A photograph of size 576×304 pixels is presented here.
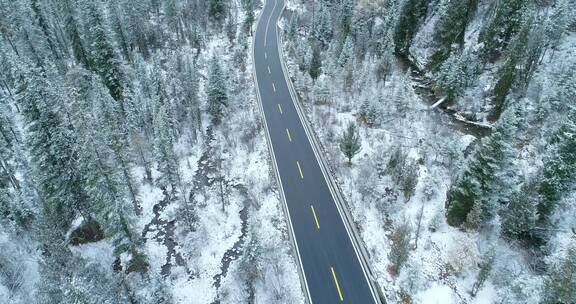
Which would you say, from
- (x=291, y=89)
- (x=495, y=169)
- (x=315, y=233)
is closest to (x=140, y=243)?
(x=315, y=233)

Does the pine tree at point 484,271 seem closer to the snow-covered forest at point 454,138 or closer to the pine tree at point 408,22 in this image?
the snow-covered forest at point 454,138

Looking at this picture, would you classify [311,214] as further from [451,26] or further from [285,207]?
[451,26]

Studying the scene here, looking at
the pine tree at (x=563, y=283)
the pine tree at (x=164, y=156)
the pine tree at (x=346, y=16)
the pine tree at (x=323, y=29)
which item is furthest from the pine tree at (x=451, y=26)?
the pine tree at (x=164, y=156)

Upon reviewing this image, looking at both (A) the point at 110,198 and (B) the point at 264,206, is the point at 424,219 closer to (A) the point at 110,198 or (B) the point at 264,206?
(B) the point at 264,206

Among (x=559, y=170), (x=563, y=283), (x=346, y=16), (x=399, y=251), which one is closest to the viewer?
(x=563, y=283)

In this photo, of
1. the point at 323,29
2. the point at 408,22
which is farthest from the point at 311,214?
the point at 323,29

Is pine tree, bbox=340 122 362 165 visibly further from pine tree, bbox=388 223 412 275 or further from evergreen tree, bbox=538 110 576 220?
evergreen tree, bbox=538 110 576 220
